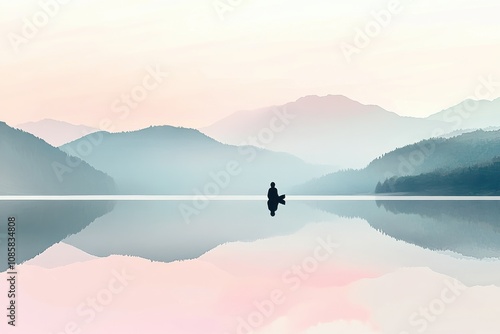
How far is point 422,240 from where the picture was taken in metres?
28.6

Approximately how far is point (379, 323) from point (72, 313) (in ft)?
18.6

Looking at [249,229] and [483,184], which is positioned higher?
[483,184]

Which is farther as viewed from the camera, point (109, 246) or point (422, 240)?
point (422, 240)

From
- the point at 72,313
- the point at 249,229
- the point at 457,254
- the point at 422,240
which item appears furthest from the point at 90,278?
the point at 249,229

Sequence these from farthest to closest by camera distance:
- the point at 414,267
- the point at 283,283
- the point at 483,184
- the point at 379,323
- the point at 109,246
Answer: the point at 483,184 → the point at 109,246 → the point at 414,267 → the point at 283,283 → the point at 379,323

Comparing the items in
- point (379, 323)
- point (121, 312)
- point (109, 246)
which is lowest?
point (379, 323)

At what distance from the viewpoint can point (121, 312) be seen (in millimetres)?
13742

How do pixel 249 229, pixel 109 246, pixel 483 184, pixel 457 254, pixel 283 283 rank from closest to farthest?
pixel 283 283
pixel 457 254
pixel 109 246
pixel 249 229
pixel 483 184

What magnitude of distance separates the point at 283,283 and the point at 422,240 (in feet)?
41.0

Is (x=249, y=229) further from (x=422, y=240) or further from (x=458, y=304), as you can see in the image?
(x=458, y=304)

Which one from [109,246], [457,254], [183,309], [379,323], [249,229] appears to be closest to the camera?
[379,323]

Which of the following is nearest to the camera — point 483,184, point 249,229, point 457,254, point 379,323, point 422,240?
point 379,323

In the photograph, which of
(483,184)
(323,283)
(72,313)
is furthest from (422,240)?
(483,184)

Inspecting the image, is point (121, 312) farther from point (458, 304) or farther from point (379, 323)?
point (458, 304)
